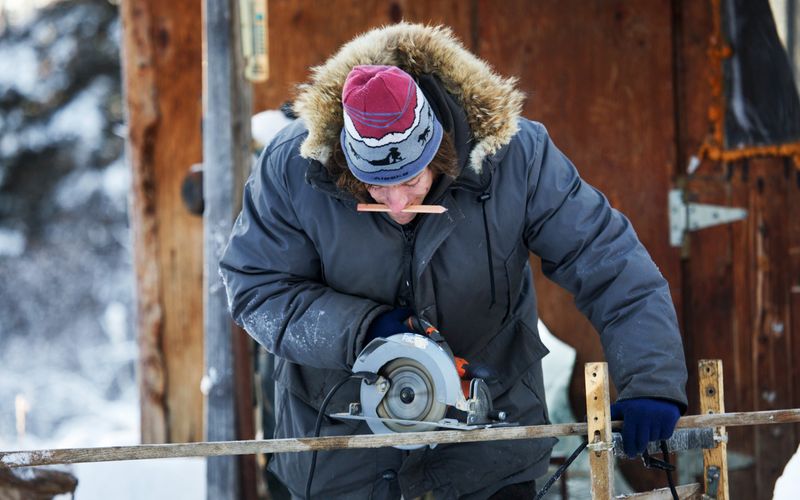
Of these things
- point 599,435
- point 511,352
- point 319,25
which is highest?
point 319,25

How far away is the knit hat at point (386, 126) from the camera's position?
2328mm

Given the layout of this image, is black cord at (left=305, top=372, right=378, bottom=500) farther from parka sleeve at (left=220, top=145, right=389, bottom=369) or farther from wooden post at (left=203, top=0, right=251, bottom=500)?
wooden post at (left=203, top=0, right=251, bottom=500)

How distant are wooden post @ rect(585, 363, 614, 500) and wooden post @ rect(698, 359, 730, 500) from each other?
1.35 feet

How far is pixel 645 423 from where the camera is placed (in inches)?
90.4

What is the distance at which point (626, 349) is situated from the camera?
2.46 meters

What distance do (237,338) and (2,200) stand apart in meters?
9.97

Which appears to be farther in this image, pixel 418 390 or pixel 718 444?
pixel 718 444

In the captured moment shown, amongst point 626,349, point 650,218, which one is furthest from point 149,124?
point 626,349

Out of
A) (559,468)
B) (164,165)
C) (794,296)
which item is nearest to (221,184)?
(164,165)

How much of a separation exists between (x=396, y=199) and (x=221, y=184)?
1.58 m

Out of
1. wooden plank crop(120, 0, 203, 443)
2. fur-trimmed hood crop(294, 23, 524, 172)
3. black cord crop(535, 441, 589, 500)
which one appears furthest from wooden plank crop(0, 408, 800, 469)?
wooden plank crop(120, 0, 203, 443)

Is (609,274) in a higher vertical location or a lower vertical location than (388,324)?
higher

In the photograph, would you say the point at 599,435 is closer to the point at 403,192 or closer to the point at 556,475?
the point at 556,475

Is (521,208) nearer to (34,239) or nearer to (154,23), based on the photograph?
(154,23)
